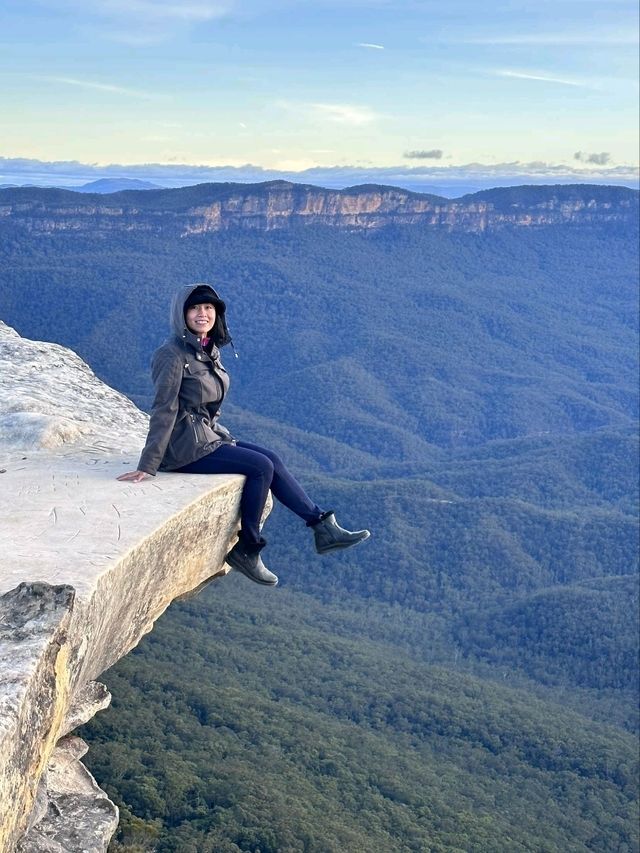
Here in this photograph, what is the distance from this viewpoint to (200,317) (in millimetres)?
8742

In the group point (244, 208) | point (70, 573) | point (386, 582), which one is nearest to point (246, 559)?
point (70, 573)

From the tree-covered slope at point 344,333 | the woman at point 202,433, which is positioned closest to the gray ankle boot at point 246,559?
the woman at point 202,433

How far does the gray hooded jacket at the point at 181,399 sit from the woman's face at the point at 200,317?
7cm

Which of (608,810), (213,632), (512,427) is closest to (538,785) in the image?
(608,810)

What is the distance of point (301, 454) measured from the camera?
119125mm

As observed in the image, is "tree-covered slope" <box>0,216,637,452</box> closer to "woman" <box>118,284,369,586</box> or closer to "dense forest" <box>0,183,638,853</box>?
"dense forest" <box>0,183,638,853</box>

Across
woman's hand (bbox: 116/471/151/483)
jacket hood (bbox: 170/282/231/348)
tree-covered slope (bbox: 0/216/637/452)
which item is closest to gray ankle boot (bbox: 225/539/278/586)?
woman's hand (bbox: 116/471/151/483)

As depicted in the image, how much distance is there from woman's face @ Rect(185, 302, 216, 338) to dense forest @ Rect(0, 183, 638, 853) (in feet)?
56.0

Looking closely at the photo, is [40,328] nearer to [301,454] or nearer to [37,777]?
[301,454]

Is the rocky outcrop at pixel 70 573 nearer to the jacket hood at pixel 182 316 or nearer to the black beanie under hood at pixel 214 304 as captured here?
the jacket hood at pixel 182 316

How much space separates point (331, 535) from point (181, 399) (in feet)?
6.30

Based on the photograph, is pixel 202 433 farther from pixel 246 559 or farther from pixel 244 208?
pixel 244 208

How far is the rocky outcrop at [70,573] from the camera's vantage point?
5148 millimetres

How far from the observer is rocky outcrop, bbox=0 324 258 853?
16.9 ft
